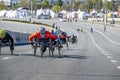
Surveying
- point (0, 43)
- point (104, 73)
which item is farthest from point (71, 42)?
point (104, 73)

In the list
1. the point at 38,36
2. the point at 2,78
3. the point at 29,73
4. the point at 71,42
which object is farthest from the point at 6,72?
the point at 71,42

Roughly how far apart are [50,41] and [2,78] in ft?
36.7

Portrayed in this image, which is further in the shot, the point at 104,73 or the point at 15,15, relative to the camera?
the point at 15,15

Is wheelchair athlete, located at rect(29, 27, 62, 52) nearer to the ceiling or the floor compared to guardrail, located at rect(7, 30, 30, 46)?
nearer to the ceiling

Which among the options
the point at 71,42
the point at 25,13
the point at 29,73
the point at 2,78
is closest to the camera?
the point at 2,78

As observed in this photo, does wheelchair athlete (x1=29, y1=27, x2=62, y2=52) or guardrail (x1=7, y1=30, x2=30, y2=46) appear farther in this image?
guardrail (x1=7, y1=30, x2=30, y2=46)

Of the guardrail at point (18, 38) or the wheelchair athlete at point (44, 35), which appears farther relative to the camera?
the guardrail at point (18, 38)

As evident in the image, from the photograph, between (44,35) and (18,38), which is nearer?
(44,35)

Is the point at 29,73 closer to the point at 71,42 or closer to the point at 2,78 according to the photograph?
the point at 2,78

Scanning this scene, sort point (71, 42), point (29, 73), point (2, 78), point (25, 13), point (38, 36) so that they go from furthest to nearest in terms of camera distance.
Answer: point (25, 13) < point (71, 42) < point (38, 36) < point (29, 73) < point (2, 78)

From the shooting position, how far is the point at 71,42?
5328cm

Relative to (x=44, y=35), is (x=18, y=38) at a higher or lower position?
lower

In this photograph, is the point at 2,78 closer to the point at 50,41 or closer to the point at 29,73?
the point at 29,73

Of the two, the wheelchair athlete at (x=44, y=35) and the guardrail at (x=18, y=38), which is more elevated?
the wheelchair athlete at (x=44, y=35)
